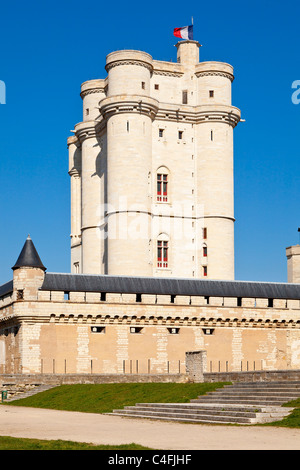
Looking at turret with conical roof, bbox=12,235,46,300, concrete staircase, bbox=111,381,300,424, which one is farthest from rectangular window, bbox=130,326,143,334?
concrete staircase, bbox=111,381,300,424

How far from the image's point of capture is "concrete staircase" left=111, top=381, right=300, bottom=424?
22.4 m

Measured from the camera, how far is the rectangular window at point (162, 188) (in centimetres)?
6719

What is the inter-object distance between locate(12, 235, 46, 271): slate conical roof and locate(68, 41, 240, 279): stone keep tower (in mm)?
11845

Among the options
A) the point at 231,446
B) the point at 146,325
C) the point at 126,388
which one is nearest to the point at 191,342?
the point at 146,325

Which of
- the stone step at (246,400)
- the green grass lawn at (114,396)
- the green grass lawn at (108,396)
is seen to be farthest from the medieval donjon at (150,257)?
the stone step at (246,400)

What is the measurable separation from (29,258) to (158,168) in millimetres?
20118

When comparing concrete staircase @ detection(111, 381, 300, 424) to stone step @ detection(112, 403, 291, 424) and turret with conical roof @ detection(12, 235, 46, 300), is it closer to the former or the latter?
stone step @ detection(112, 403, 291, 424)

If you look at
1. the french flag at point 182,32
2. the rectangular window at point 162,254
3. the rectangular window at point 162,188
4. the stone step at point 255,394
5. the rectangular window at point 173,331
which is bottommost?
the stone step at point 255,394

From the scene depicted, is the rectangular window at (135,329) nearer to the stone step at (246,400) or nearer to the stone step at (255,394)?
the stone step at (255,394)

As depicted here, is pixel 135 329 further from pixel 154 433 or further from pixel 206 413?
pixel 154 433

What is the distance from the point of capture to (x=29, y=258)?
1984 inches

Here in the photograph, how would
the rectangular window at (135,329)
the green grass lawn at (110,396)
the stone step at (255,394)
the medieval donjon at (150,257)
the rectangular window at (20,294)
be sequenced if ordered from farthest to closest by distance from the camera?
the rectangular window at (135,329), the medieval donjon at (150,257), the rectangular window at (20,294), the green grass lawn at (110,396), the stone step at (255,394)

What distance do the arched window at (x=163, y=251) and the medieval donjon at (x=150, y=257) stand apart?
0.09 m

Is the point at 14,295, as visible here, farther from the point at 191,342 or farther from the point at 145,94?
the point at 145,94
